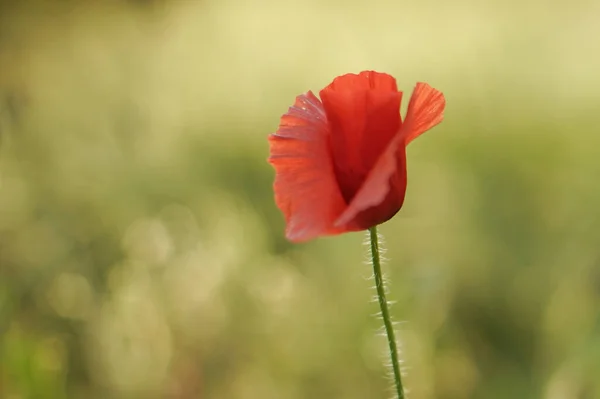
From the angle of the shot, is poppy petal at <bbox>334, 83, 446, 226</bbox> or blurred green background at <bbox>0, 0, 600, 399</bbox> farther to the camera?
blurred green background at <bbox>0, 0, 600, 399</bbox>

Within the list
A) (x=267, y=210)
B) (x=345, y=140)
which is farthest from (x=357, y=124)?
(x=267, y=210)

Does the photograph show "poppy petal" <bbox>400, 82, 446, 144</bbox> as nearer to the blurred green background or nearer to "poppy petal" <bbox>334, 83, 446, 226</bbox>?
"poppy petal" <bbox>334, 83, 446, 226</bbox>

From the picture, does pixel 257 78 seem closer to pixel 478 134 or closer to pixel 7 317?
pixel 478 134

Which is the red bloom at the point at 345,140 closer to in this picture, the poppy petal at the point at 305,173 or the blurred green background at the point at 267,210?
the poppy petal at the point at 305,173

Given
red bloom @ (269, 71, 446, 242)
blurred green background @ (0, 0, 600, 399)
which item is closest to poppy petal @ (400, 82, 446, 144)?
red bloom @ (269, 71, 446, 242)

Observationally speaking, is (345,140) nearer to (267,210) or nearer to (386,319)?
(386,319)

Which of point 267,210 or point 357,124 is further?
point 267,210
